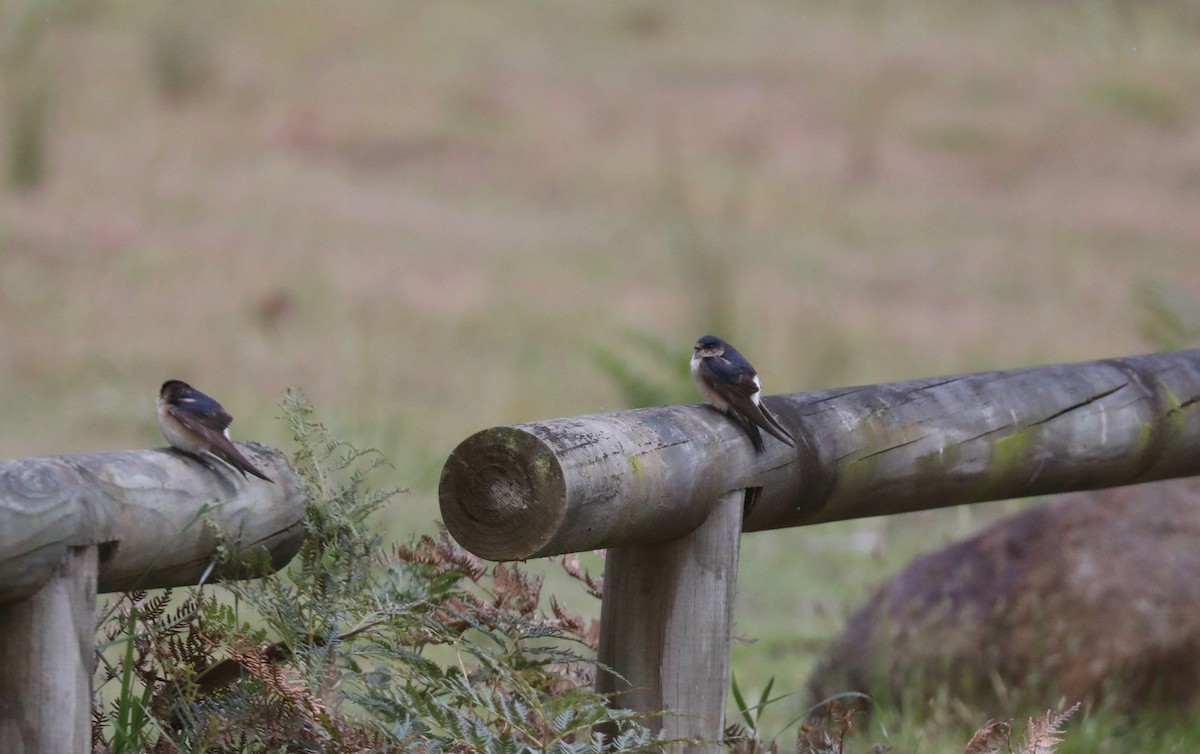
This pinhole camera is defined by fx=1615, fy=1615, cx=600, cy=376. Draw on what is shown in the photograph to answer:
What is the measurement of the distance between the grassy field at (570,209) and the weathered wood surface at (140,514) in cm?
341

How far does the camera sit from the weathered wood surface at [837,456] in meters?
2.18

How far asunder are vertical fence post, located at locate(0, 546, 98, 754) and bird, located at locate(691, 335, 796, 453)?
996 millimetres

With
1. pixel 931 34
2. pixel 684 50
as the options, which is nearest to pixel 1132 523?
pixel 684 50

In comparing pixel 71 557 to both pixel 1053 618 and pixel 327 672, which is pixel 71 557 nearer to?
pixel 327 672

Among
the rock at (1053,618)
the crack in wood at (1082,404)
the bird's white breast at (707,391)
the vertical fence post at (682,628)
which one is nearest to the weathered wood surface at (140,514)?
the vertical fence post at (682,628)

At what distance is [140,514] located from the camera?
2.13 metres

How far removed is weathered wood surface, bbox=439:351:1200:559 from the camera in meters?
2.18

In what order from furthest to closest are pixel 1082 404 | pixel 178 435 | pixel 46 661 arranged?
pixel 1082 404, pixel 178 435, pixel 46 661

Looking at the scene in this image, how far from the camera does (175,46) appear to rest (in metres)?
17.2

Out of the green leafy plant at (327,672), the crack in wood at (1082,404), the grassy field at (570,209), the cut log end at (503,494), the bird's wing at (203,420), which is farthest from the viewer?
the grassy field at (570,209)

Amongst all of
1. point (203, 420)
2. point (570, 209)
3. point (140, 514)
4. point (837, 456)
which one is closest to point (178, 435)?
point (203, 420)

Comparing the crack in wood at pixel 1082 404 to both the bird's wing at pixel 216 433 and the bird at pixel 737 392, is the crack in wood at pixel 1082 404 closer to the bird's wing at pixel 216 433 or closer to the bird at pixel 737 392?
the bird at pixel 737 392

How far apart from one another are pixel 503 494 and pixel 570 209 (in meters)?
13.4

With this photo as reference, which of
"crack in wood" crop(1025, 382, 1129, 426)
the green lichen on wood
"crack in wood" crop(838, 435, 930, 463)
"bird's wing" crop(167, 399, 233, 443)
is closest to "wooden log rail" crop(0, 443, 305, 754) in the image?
"bird's wing" crop(167, 399, 233, 443)
